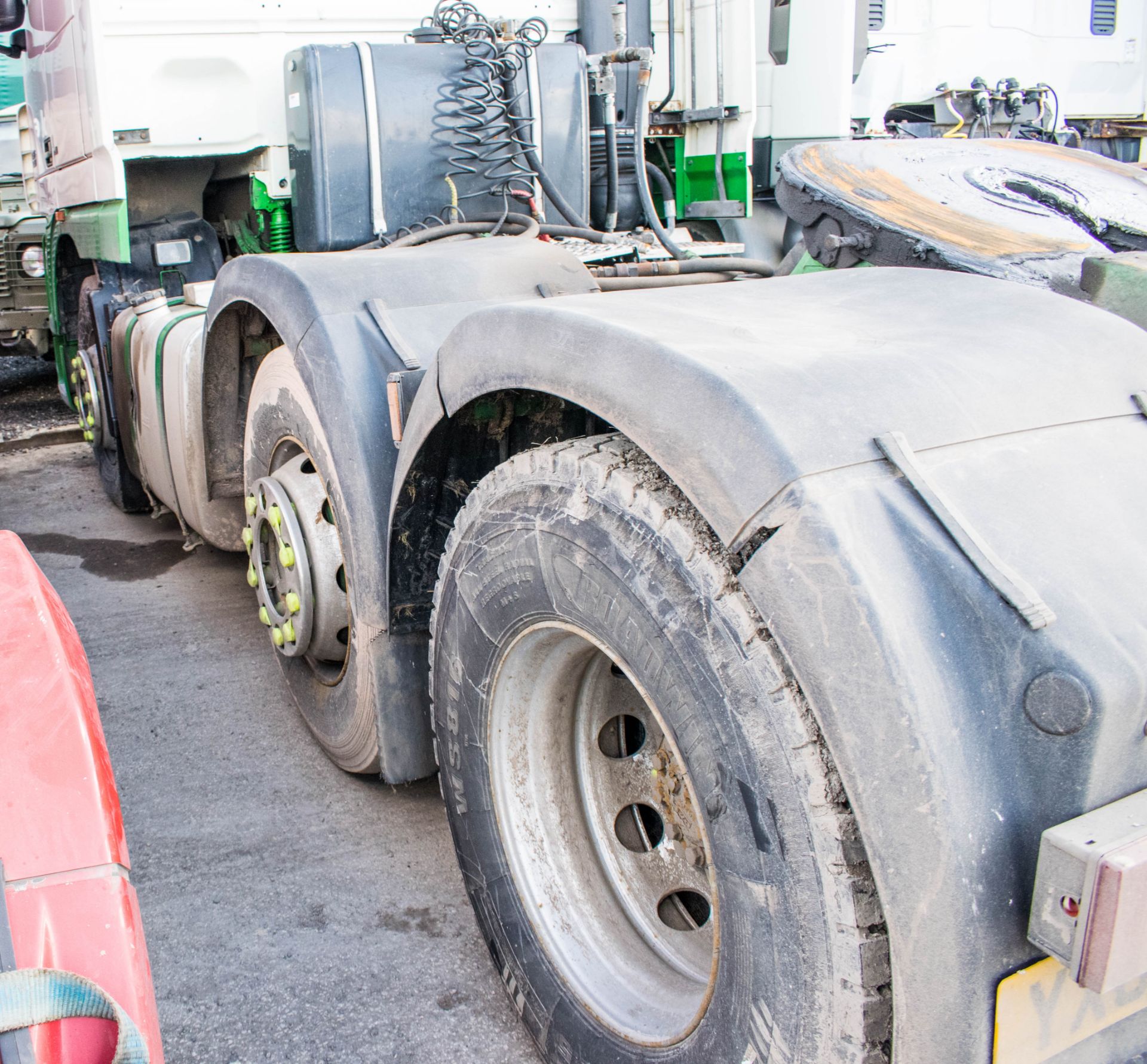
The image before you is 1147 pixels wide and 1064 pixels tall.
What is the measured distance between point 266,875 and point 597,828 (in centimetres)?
90

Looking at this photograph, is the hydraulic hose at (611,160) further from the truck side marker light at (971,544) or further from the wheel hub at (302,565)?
the truck side marker light at (971,544)

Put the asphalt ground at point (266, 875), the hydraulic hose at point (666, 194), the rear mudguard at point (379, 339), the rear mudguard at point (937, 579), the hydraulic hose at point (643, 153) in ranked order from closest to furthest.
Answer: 1. the rear mudguard at point (937, 579)
2. the asphalt ground at point (266, 875)
3. the rear mudguard at point (379, 339)
4. the hydraulic hose at point (643, 153)
5. the hydraulic hose at point (666, 194)

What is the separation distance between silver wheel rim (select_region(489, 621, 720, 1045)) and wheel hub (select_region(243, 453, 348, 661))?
76cm

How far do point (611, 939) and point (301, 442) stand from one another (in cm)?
121

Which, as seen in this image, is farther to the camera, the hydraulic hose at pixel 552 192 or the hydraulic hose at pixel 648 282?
the hydraulic hose at pixel 552 192

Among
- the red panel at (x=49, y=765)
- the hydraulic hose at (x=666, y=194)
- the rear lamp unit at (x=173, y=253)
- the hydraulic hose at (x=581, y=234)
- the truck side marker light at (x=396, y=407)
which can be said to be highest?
the hydraulic hose at (x=666, y=194)

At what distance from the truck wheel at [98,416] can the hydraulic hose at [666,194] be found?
87.5 inches

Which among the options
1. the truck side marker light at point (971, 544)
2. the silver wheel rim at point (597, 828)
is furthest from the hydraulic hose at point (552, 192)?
the truck side marker light at point (971, 544)

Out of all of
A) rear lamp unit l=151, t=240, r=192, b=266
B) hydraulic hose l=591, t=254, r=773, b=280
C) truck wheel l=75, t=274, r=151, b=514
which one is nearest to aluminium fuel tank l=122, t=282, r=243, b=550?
rear lamp unit l=151, t=240, r=192, b=266

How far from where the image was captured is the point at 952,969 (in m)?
0.96

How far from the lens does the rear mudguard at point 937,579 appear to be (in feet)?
3.15

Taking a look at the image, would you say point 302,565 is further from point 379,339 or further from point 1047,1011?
point 1047,1011

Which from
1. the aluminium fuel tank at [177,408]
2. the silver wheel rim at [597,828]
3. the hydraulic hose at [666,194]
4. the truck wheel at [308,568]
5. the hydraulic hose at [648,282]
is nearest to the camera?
the silver wheel rim at [597,828]

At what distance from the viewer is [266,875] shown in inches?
88.4
